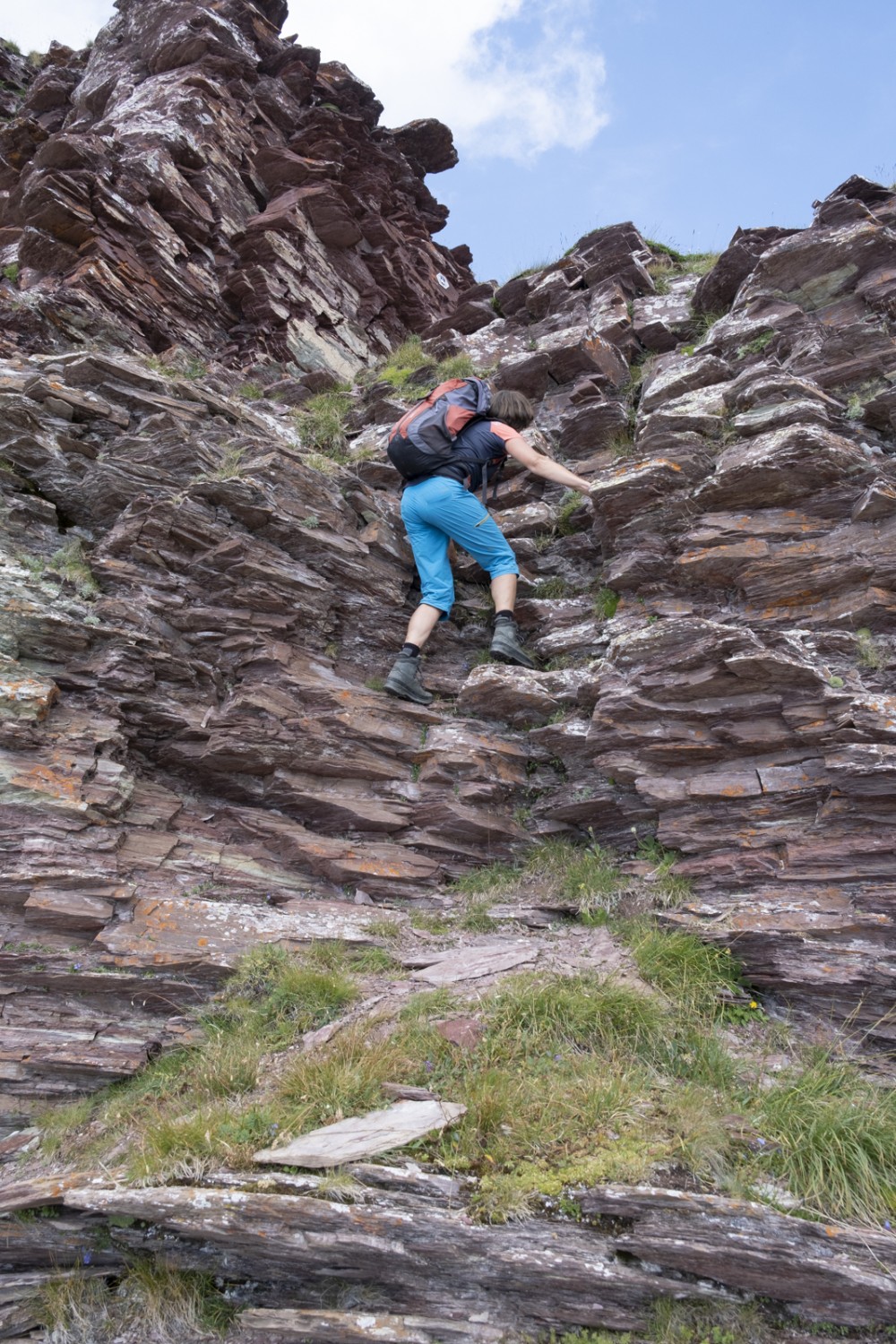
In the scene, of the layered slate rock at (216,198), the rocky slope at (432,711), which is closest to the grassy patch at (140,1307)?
the rocky slope at (432,711)

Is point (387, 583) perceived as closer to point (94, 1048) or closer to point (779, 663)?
point (779, 663)

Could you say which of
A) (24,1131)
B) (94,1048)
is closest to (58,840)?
(94,1048)

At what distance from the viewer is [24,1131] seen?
15.5ft

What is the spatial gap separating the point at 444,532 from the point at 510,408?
1819mm

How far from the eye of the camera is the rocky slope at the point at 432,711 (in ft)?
11.4

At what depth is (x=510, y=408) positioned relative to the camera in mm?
8633

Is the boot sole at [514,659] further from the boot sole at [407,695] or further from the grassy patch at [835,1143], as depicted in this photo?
the grassy patch at [835,1143]

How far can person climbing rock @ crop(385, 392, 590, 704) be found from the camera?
7.58 metres

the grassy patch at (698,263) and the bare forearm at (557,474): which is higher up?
the grassy patch at (698,263)

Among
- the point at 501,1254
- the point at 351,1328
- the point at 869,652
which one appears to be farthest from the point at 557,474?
the point at 351,1328

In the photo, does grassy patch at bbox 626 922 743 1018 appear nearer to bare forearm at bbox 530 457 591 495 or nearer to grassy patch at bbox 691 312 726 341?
bare forearm at bbox 530 457 591 495

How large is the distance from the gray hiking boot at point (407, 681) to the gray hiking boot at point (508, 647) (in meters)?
0.79

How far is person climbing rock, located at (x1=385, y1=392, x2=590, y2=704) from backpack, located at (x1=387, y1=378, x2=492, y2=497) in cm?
11

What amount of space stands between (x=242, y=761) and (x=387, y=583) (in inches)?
99.3
